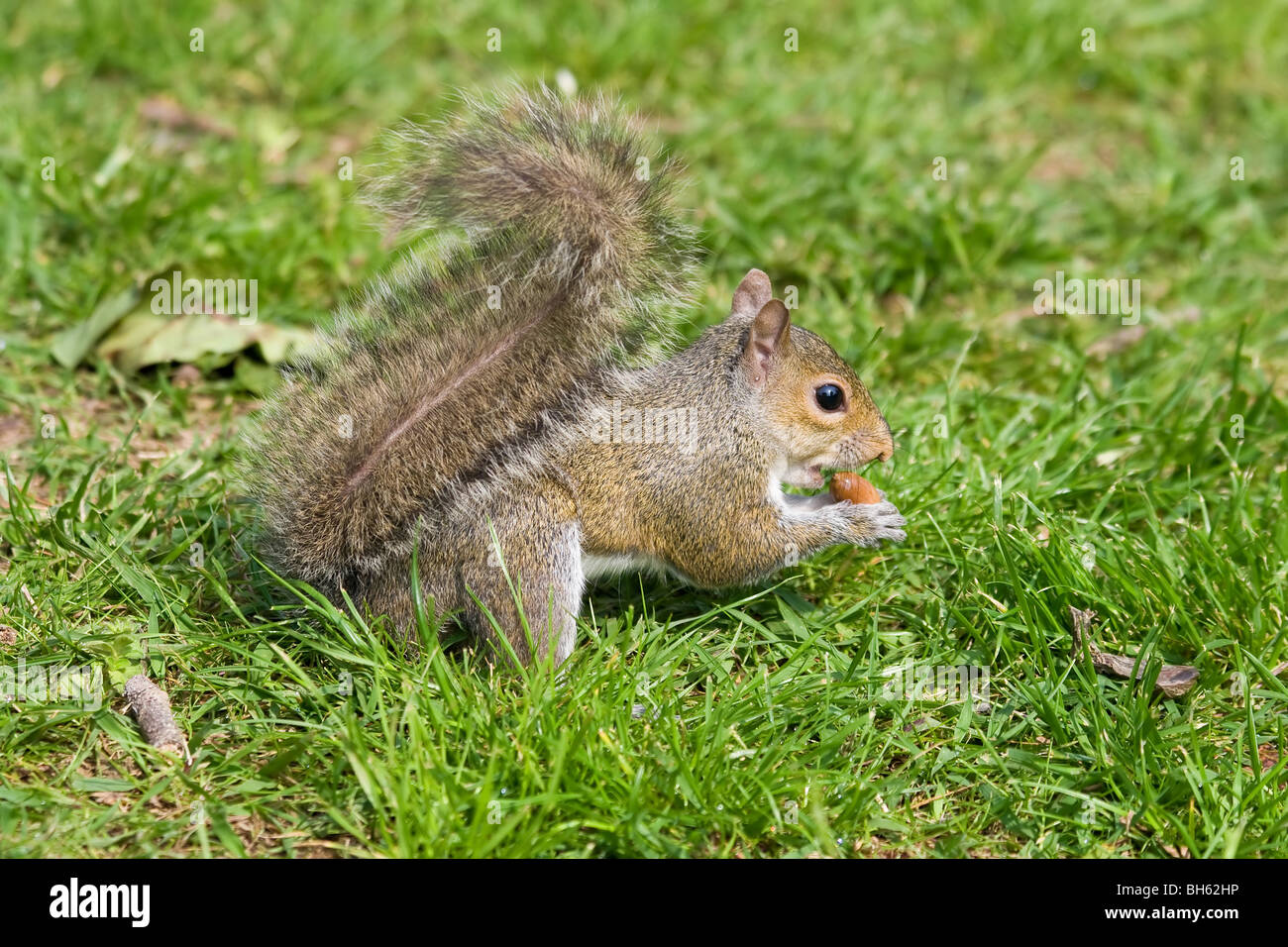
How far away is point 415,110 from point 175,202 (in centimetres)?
95

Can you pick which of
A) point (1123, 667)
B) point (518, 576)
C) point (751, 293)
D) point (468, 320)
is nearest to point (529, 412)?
point (468, 320)

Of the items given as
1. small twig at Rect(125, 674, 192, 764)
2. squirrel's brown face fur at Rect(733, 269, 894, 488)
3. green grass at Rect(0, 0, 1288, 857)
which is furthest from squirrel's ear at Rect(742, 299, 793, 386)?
small twig at Rect(125, 674, 192, 764)

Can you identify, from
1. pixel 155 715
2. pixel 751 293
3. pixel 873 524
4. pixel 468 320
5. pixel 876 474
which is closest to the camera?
pixel 155 715

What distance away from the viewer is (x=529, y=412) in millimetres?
2475

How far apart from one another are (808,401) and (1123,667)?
788 millimetres

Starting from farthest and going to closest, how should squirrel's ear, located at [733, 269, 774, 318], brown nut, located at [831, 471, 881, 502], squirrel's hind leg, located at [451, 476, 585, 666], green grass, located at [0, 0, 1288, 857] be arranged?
1. squirrel's ear, located at [733, 269, 774, 318]
2. brown nut, located at [831, 471, 881, 502]
3. squirrel's hind leg, located at [451, 476, 585, 666]
4. green grass, located at [0, 0, 1288, 857]

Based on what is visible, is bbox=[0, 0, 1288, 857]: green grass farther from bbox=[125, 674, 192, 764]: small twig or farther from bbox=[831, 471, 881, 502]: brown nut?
bbox=[831, 471, 881, 502]: brown nut

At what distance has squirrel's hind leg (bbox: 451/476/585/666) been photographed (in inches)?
92.4

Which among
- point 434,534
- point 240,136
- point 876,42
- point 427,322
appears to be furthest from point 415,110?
point 434,534

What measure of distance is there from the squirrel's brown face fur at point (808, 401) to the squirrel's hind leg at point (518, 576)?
527 millimetres

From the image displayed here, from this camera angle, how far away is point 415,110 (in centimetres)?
434

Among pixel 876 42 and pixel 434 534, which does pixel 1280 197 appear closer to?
pixel 876 42

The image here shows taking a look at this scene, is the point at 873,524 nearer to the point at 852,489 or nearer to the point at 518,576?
the point at 852,489

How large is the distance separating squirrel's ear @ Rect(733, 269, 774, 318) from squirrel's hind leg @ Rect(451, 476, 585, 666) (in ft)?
2.24
